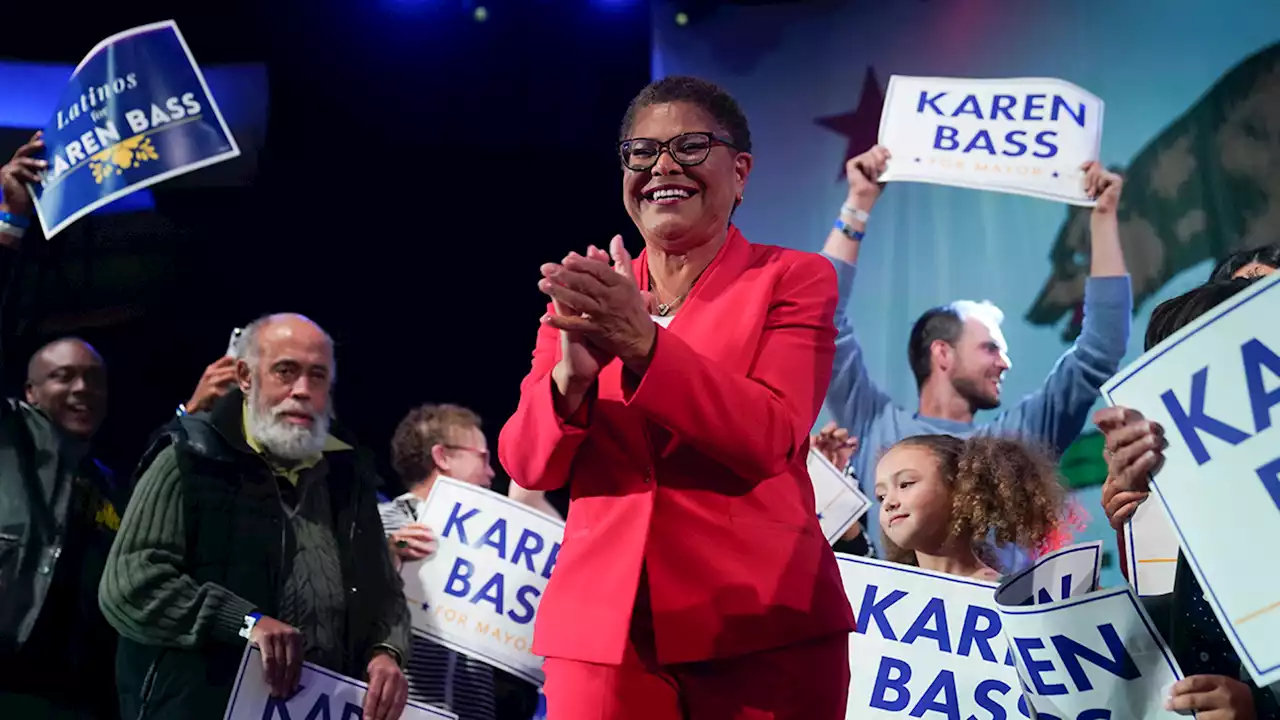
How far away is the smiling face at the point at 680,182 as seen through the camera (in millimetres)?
1655

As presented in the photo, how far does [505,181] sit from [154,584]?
3.20 metres

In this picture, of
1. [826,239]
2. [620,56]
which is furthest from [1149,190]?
[620,56]

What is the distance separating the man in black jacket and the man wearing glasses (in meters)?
0.90

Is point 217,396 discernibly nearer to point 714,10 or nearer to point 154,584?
point 154,584

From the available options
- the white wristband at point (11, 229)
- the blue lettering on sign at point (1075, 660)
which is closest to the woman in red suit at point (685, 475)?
the blue lettering on sign at point (1075, 660)

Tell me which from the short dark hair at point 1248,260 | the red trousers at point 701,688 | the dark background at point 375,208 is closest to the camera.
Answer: the red trousers at point 701,688

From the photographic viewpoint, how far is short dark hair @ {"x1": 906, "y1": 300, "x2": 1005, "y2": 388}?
15.6 feet

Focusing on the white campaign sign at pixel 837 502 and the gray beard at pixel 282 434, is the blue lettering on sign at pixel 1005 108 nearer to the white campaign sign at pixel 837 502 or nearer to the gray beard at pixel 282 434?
the white campaign sign at pixel 837 502

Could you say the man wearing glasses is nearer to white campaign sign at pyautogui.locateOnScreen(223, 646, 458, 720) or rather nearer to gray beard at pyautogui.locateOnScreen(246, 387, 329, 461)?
gray beard at pyautogui.locateOnScreen(246, 387, 329, 461)

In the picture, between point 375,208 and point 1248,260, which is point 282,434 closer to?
point 375,208

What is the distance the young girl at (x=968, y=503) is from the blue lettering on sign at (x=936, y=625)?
161 mm

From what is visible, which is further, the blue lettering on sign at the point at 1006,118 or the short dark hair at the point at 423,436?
the short dark hair at the point at 423,436

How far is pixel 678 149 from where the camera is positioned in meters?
1.66

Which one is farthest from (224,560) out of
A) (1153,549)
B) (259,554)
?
(1153,549)
